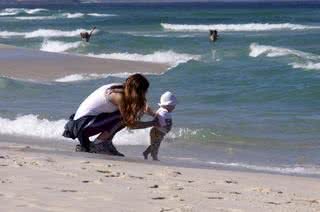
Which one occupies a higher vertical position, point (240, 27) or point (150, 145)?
point (150, 145)

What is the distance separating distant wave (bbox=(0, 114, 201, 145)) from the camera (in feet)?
37.6

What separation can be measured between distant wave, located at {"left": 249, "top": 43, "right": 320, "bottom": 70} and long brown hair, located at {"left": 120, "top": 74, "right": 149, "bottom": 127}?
15724 mm

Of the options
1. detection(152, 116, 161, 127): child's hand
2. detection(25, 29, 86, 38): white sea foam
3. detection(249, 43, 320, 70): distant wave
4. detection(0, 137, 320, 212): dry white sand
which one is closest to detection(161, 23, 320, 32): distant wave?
detection(25, 29, 86, 38): white sea foam

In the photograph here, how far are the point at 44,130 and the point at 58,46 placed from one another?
24.3 metres

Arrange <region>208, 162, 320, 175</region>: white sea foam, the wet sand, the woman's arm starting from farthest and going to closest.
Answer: the wet sand < <region>208, 162, 320, 175</region>: white sea foam < the woman's arm

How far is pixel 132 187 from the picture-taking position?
6773mm

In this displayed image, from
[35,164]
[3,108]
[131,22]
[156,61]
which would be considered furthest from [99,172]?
[131,22]

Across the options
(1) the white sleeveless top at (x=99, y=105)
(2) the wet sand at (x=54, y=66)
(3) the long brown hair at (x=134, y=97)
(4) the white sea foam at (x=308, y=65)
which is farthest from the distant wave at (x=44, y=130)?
(4) the white sea foam at (x=308, y=65)

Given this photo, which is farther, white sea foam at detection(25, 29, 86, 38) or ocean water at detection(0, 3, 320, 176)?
white sea foam at detection(25, 29, 86, 38)

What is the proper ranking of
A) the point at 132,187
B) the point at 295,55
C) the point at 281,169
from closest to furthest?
the point at 132,187 < the point at 281,169 < the point at 295,55

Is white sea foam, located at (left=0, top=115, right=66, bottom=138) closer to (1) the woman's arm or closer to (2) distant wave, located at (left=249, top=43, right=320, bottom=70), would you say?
(1) the woman's arm

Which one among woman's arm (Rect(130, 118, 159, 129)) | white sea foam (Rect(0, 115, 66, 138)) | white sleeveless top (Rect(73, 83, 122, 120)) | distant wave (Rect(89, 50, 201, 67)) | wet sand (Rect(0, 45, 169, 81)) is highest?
white sleeveless top (Rect(73, 83, 122, 120))

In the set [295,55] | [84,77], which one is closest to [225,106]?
[84,77]

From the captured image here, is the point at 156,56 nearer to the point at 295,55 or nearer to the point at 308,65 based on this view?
the point at 295,55
